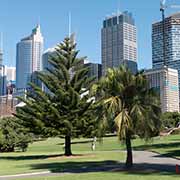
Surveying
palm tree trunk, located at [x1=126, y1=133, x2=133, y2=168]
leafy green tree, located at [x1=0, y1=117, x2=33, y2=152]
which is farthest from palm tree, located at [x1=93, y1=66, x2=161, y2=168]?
leafy green tree, located at [x1=0, y1=117, x2=33, y2=152]

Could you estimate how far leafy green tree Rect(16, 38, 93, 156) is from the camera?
36.3 m

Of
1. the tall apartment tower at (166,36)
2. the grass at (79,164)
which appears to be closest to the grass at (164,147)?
the grass at (79,164)

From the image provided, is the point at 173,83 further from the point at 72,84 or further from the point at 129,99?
the point at 129,99

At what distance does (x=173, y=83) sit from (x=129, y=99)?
99.6 meters

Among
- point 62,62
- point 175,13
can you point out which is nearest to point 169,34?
point 175,13

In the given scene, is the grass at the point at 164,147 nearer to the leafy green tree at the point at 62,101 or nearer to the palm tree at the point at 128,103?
the palm tree at the point at 128,103

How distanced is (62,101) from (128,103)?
16.0m

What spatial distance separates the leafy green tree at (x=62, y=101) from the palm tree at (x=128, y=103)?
1445 cm

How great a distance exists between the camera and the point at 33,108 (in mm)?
37250

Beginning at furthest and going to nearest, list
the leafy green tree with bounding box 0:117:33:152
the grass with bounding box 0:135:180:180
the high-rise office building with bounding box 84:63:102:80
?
the leafy green tree with bounding box 0:117:33:152 → the high-rise office building with bounding box 84:63:102:80 → the grass with bounding box 0:135:180:180

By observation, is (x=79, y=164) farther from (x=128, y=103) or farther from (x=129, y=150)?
(x=128, y=103)

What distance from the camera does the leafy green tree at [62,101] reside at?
119 feet

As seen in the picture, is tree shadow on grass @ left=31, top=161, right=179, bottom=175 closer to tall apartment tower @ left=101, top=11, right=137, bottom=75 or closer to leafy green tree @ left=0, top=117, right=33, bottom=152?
leafy green tree @ left=0, top=117, right=33, bottom=152

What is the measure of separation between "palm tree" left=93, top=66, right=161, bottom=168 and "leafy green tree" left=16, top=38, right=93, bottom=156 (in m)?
14.5
